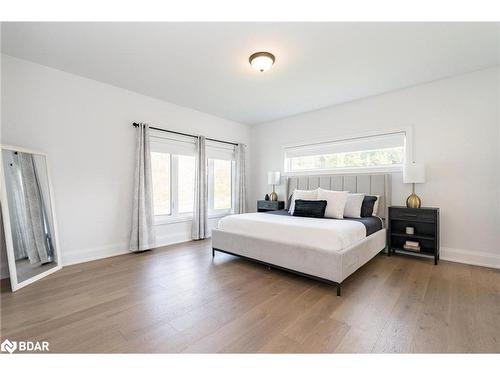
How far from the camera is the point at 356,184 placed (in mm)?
3793

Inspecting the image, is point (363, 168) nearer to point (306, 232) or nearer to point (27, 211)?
point (306, 232)

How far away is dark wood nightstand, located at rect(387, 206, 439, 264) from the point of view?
2941 mm

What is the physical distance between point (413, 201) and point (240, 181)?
3245 mm

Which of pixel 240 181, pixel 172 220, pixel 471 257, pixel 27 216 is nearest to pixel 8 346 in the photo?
pixel 27 216

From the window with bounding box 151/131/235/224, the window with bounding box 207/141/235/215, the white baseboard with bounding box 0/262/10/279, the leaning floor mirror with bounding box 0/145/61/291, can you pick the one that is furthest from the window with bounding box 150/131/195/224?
the white baseboard with bounding box 0/262/10/279

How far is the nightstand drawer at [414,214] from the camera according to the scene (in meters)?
2.96

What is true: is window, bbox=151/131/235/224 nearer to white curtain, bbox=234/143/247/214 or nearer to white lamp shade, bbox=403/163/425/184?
white curtain, bbox=234/143/247/214

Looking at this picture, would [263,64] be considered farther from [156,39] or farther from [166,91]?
[166,91]

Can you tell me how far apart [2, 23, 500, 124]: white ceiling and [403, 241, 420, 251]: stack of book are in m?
2.32

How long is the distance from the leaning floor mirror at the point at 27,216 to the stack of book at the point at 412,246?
4.66 m

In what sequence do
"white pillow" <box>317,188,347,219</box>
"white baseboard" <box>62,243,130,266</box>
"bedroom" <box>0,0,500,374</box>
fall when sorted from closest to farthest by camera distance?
"bedroom" <box>0,0,500,374</box> → "white baseboard" <box>62,243,130,266</box> → "white pillow" <box>317,188,347,219</box>

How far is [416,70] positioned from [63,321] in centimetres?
454
